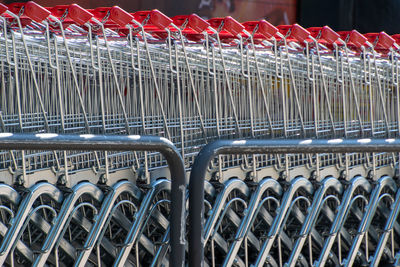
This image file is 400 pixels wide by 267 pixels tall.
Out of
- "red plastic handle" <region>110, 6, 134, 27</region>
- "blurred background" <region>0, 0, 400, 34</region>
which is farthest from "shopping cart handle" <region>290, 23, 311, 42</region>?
"blurred background" <region>0, 0, 400, 34</region>

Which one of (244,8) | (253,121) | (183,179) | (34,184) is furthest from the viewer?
(244,8)

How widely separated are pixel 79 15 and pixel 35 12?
0.20 metres

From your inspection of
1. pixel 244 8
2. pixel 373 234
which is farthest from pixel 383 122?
pixel 244 8

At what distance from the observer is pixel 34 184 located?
9.41 feet

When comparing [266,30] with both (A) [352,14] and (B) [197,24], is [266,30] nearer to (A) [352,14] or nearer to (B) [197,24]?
(B) [197,24]

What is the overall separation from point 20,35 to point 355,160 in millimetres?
2004

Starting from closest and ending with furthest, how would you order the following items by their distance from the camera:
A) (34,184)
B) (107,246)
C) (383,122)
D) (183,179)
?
(183,179), (34,184), (107,246), (383,122)

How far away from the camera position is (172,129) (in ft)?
11.6

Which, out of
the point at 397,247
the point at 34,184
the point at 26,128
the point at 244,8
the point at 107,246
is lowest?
the point at 397,247

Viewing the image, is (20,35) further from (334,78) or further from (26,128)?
(334,78)

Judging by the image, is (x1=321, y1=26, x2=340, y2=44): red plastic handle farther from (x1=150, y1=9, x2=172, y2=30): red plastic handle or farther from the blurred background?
the blurred background

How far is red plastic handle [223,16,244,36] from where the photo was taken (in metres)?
3.35

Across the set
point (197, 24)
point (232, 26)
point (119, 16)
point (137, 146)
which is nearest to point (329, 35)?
point (232, 26)

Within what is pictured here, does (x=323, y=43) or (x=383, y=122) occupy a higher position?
(x=323, y=43)
